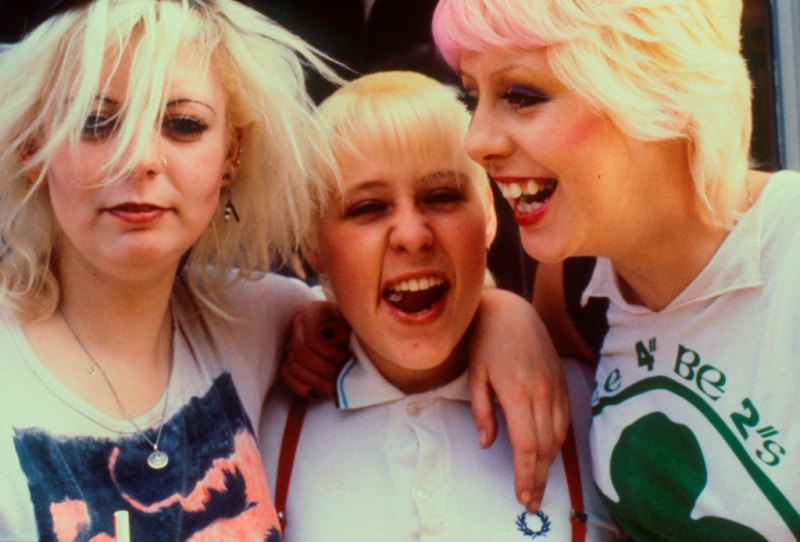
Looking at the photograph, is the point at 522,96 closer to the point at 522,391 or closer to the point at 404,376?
the point at 522,391

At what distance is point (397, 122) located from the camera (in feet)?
6.57

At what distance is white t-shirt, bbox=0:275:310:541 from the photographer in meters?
1.51

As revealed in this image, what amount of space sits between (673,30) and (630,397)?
29.8 inches

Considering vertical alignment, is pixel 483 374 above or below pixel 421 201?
below

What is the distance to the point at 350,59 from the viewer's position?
2.77m

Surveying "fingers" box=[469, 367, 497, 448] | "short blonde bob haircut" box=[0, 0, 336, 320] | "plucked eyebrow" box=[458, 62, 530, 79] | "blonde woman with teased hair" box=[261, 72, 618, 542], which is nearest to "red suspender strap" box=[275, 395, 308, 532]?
"blonde woman with teased hair" box=[261, 72, 618, 542]

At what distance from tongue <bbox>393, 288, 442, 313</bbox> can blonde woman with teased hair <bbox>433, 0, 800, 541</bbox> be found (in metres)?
0.38

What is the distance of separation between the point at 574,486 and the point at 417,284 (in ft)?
1.89

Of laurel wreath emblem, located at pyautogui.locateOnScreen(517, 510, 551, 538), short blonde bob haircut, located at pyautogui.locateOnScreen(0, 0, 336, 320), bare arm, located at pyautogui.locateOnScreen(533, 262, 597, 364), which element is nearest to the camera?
short blonde bob haircut, located at pyautogui.locateOnScreen(0, 0, 336, 320)

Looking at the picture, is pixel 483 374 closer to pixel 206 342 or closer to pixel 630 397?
pixel 630 397

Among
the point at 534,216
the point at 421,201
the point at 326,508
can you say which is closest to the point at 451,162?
the point at 421,201

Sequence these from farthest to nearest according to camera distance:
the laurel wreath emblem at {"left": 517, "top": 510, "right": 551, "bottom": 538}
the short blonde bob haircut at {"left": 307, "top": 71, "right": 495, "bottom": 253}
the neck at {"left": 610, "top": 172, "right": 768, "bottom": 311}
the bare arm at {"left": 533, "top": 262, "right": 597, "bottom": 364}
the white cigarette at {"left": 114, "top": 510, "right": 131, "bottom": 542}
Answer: the bare arm at {"left": 533, "top": 262, "right": 597, "bottom": 364} < the short blonde bob haircut at {"left": 307, "top": 71, "right": 495, "bottom": 253} < the laurel wreath emblem at {"left": 517, "top": 510, "right": 551, "bottom": 538} < the neck at {"left": 610, "top": 172, "right": 768, "bottom": 311} < the white cigarette at {"left": 114, "top": 510, "right": 131, "bottom": 542}

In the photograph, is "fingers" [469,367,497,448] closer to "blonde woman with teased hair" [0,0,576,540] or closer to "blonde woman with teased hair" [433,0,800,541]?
"blonde woman with teased hair" [433,0,800,541]

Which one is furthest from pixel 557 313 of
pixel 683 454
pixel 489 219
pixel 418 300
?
pixel 683 454
